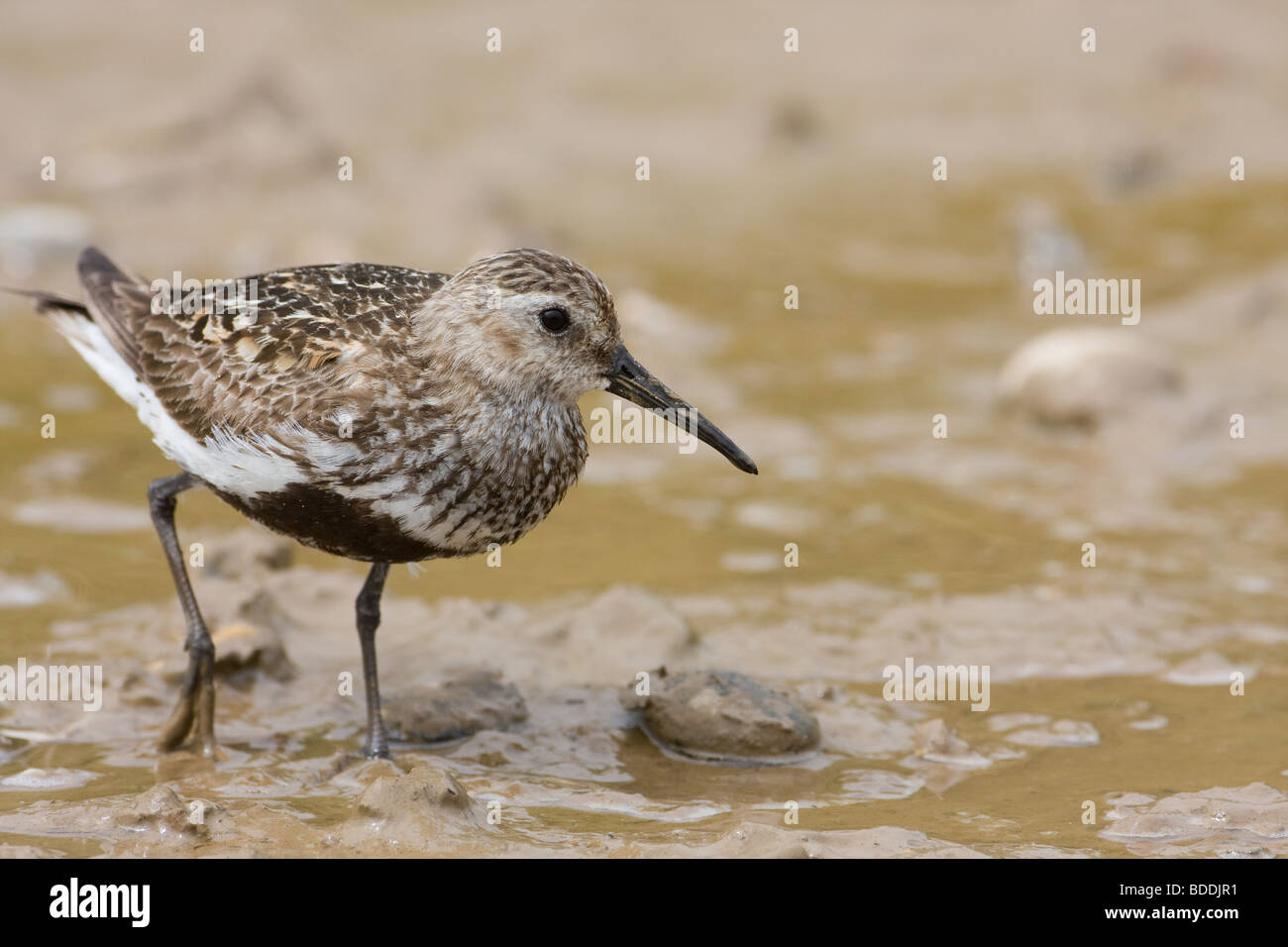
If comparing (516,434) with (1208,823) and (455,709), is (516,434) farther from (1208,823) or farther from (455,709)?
(1208,823)

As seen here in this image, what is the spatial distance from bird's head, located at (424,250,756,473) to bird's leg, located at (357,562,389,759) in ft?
3.89

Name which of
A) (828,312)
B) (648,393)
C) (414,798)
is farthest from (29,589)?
(828,312)

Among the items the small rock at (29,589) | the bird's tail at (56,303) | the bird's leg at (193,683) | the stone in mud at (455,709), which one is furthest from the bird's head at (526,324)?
the small rock at (29,589)

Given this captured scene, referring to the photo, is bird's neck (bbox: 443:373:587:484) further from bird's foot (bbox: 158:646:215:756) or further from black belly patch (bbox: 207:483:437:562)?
bird's foot (bbox: 158:646:215:756)

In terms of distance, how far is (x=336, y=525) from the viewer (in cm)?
682

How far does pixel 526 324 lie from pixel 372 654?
191 centimetres

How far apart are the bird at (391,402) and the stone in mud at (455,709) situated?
35 cm

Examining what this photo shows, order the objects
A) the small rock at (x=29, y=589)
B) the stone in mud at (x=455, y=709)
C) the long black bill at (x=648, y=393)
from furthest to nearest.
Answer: the small rock at (x=29, y=589)
the stone in mud at (x=455, y=709)
the long black bill at (x=648, y=393)

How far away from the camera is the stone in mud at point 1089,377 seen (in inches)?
473

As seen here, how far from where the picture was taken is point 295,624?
9.08m

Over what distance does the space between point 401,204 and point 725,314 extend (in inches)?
136

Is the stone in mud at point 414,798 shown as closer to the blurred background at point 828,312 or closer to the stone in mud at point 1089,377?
the blurred background at point 828,312

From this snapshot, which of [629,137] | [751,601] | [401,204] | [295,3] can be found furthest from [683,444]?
[295,3]

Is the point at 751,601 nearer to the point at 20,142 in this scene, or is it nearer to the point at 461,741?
the point at 461,741
